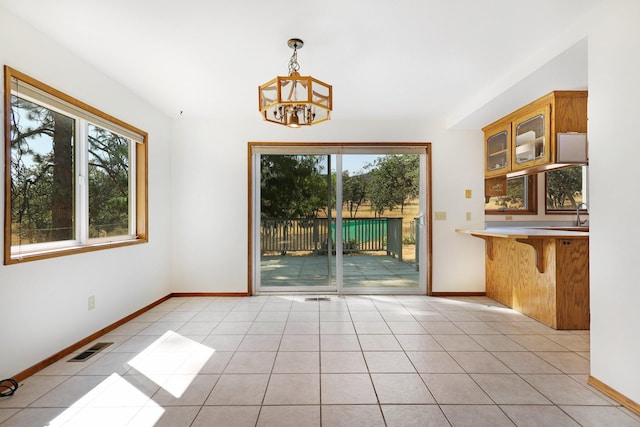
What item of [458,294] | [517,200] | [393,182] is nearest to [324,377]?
[458,294]

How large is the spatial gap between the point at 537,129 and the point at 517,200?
5.99 ft

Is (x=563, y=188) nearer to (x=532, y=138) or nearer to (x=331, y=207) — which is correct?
(x=532, y=138)

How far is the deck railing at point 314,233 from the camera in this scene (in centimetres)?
434

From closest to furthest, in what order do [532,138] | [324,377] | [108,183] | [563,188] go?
[324,377], [108,183], [532,138], [563,188]

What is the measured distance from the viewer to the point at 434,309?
3617 millimetres

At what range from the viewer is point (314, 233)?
4371mm

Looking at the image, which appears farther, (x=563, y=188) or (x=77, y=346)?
(x=563, y=188)

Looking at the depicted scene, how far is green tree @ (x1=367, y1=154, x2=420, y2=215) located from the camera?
4.32m

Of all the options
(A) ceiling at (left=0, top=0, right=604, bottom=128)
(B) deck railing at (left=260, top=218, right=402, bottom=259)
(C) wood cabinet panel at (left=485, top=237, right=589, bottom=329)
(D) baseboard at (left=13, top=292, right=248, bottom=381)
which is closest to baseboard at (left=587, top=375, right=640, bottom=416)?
(C) wood cabinet panel at (left=485, top=237, right=589, bottom=329)

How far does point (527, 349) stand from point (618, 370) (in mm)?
755

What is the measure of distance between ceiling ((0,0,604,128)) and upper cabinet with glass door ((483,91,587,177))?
0.18 metres

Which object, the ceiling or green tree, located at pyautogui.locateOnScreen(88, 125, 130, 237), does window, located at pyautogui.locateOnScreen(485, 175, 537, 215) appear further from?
green tree, located at pyautogui.locateOnScreen(88, 125, 130, 237)

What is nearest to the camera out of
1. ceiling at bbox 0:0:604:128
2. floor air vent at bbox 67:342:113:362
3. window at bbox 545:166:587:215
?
ceiling at bbox 0:0:604:128

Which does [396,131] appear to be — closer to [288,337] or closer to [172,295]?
[288,337]
